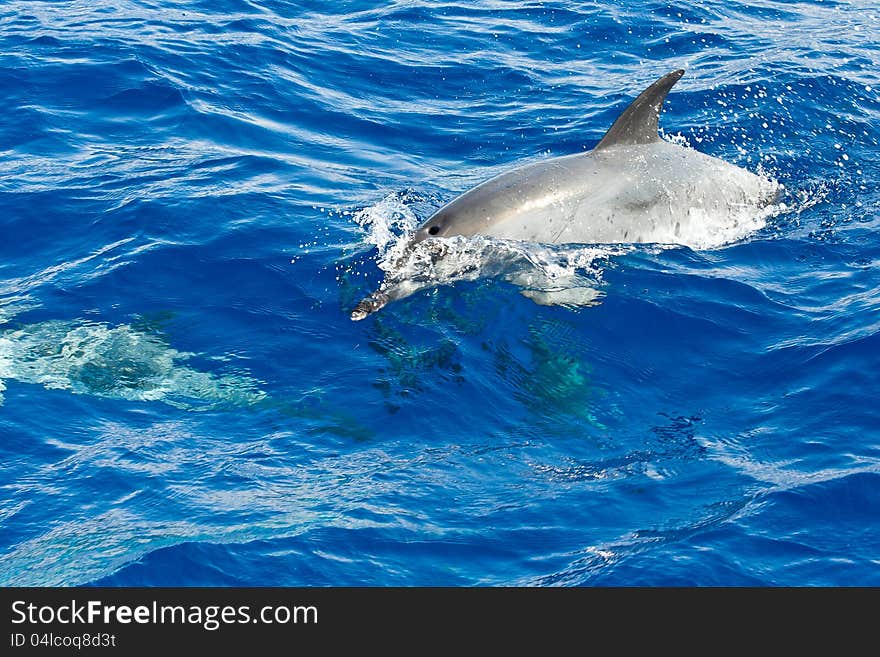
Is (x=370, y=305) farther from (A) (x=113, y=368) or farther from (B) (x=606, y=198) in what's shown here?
(B) (x=606, y=198)

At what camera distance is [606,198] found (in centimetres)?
1351

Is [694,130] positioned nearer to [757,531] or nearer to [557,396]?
[557,396]

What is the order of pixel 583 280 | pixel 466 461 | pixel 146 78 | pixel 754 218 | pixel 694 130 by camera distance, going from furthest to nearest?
pixel 146 78 < pixel 694 130 < pixel 754 218 < pixel 583 280 < pixel 466 461

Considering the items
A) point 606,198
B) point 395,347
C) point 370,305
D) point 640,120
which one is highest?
point 640,120

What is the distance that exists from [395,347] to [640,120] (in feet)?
15.6

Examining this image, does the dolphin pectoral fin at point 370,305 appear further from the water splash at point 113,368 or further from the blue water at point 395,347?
the water splash at point 113,368

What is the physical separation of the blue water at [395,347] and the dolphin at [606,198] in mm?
443

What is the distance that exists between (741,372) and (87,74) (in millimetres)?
13814

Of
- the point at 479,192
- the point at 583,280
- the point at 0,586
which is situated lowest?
the point at 0,586

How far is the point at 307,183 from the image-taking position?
648 inches

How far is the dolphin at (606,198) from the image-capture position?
12891mm

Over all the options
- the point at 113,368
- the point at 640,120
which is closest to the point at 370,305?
the point at 113,368
